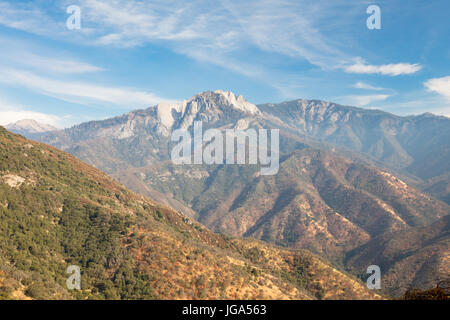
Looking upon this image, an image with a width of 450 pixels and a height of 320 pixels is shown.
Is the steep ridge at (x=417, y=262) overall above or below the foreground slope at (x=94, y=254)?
below

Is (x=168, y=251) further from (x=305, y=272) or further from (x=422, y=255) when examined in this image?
(x=422, y=255)

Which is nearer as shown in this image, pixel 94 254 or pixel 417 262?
pixel 94 254

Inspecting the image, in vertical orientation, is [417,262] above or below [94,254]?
below

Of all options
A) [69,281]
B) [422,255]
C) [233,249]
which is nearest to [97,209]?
[69,281]

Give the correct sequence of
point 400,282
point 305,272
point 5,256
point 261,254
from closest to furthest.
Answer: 1. point 5,256
2. point 305,272
3. point 261,254
4. point 400,282

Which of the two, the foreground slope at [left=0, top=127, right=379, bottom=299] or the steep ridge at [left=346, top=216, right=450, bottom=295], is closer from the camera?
the foreground slope at [left=0, top=127, right=379, bottom=299]

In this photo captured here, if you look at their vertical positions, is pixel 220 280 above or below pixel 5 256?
below

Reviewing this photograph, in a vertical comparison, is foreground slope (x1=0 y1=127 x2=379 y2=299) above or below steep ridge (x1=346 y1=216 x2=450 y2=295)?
above

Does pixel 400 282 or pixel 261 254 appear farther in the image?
pixel 400 282
